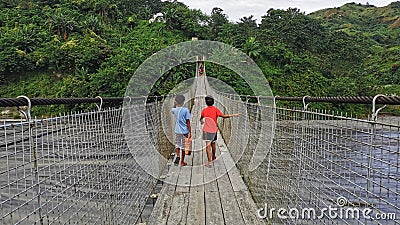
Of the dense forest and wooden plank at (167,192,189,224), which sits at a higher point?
the dense forest

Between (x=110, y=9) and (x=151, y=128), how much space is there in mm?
43629

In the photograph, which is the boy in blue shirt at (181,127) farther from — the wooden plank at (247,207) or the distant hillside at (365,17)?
the distant hillside at (365,17)

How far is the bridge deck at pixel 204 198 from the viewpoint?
2.83 meters

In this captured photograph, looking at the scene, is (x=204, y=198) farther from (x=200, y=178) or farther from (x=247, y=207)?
(x=200, y=178)

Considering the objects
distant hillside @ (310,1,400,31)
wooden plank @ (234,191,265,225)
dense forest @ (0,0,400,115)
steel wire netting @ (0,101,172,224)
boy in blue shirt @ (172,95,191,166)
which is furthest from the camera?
distant hillside @ (310,1,400,31)

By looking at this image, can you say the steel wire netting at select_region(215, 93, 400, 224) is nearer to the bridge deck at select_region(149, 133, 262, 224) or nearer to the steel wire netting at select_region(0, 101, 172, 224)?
the bridge deck at select_region(149, 133, 262, 224)

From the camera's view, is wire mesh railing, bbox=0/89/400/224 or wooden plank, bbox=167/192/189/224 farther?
wooden plank, bbox=167/192/189/224

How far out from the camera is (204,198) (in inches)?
131

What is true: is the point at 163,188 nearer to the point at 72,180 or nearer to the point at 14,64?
the point at 72,180

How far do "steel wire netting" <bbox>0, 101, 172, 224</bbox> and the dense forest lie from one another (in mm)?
21098

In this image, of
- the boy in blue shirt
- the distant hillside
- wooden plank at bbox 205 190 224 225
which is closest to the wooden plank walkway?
wooden plank at bbox 205 190 224 225

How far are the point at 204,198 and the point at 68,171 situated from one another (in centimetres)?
187

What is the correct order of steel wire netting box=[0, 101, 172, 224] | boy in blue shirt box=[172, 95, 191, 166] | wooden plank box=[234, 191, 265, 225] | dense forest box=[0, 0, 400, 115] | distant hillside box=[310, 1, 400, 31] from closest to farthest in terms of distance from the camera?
steel wire netting box=[0, 101, 172, 224] → wooden plank box=[234, 191, 265, 225] → boy in blue shirt box=[172, 95, 191, 166] → dense forest box=[0, 0, 400, 115] → distant hillside box=[310, 1, 400, 31]

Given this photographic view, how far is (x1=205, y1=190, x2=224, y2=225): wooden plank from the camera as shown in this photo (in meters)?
2.79
